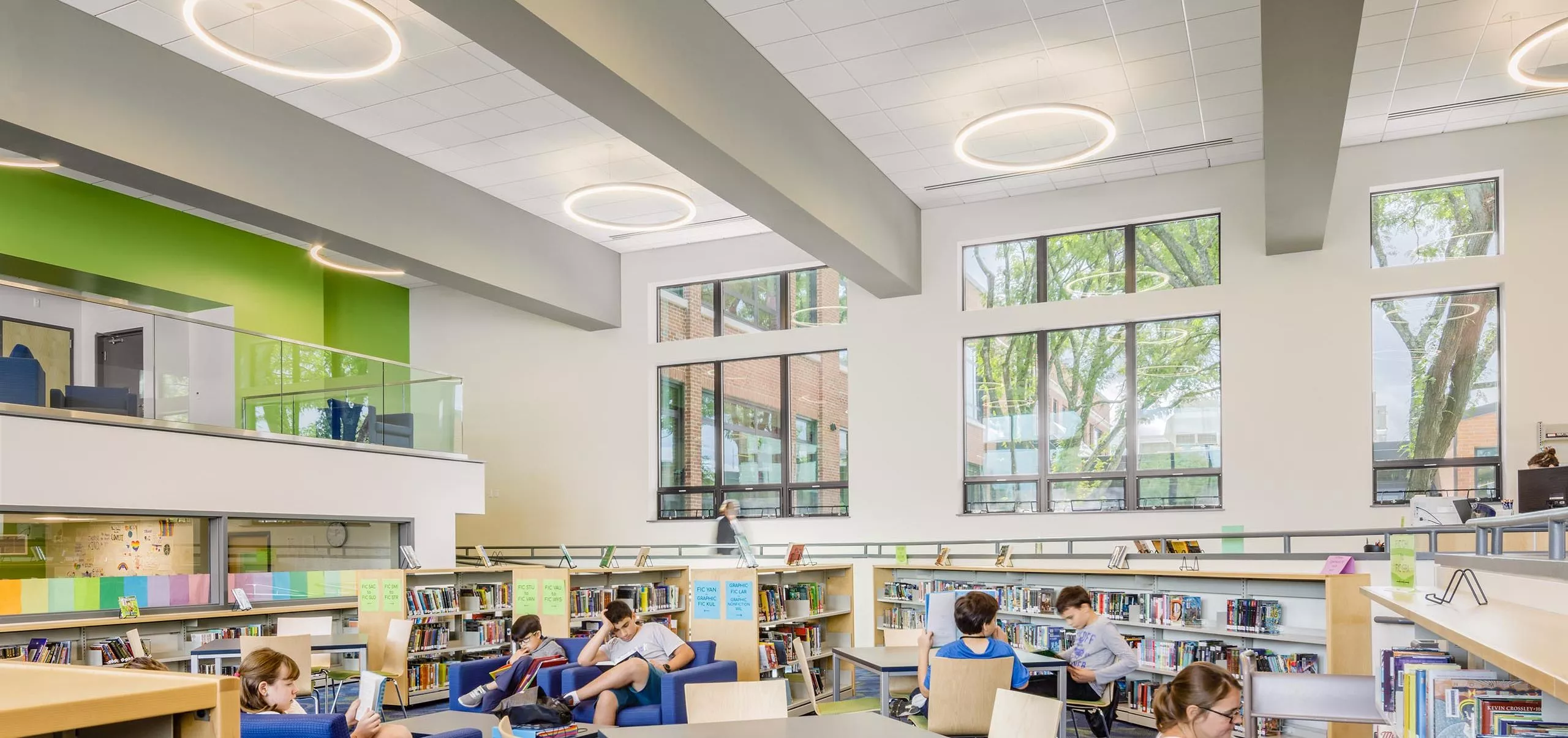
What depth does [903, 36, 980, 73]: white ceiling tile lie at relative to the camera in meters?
8.12

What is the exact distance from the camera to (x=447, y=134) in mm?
9789

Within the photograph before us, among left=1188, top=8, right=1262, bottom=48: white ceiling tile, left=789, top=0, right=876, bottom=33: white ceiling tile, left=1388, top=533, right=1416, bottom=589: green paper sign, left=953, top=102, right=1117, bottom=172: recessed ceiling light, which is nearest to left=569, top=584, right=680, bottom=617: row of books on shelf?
left=953, top=102, right=1117, bottom=172: recessed ceiling light

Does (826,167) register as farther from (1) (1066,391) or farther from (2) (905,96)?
(1) (1066,391)

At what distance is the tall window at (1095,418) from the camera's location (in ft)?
36.6

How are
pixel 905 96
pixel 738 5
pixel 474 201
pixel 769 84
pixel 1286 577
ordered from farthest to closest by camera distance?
pixel 474 201 < pixel 905 96 < pixel 769 84 < pixel 738 5 < pixel 1286 577

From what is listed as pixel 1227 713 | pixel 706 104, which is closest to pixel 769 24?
pixel 706 104

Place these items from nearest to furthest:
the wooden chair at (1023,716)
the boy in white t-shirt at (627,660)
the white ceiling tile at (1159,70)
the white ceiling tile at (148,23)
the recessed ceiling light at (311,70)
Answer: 1. the wooden chair at (1023,716)
2. the recessed ceiling light at (311,70)
3. the boy in white t-shirt at (627,660)
4. the white ceiling tile at (148,23)
5. the white ceiling tile at (1159,70)

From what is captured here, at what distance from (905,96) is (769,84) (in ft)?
4.24

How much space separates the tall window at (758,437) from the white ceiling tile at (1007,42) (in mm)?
5190

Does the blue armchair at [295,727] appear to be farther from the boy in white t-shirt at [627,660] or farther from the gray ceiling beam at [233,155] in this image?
the gray ceiling beam at [233,155]

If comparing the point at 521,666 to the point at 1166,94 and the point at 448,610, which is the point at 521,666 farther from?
the point at 1166,94

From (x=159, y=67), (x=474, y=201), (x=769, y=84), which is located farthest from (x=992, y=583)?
(x=159, y=67)

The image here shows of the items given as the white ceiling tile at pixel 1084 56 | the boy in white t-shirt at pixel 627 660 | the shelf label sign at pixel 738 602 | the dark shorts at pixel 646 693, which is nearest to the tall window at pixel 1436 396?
the white ceiling tile at pixel 1084 56

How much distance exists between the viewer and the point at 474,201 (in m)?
11.3
